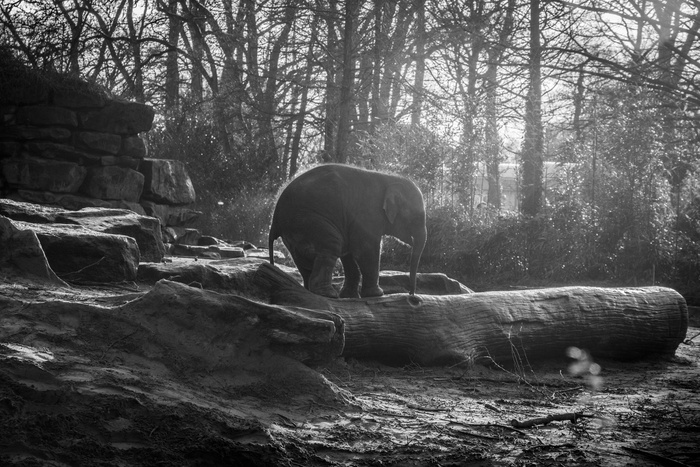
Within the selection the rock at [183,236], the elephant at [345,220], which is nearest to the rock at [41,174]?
the rock at [183,236]

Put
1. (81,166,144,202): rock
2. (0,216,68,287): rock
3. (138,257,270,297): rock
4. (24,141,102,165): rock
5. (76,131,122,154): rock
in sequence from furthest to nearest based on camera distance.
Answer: (76,131,122,154): rock < (81,166,144,202): rock < (24,141,102,165): rock < (138,257,270,297): rock < (0,216,68,287): rock

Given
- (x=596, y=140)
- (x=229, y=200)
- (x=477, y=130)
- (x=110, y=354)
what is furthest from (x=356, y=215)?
(x=229, y=200)

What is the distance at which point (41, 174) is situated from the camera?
1462cm

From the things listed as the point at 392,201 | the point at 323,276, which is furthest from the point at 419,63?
the point at 323,276

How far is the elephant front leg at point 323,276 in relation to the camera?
7.48 metres

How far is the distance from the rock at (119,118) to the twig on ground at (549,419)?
12284 millimetres

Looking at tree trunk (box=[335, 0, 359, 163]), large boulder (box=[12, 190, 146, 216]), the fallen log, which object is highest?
tree trunk (box=[335, 0, 359, 163])

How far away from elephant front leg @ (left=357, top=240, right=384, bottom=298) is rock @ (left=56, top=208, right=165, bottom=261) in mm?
2574

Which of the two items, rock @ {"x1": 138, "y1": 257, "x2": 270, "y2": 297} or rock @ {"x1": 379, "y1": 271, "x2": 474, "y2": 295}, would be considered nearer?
rock @ {"x1": 138, "y1": 257, "x2": 270, "y2": 297}

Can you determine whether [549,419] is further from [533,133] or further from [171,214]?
[533,133]

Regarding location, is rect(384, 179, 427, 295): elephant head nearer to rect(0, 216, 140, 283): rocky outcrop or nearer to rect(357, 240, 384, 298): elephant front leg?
rect(357, 240, 384, 298): elephant front leg

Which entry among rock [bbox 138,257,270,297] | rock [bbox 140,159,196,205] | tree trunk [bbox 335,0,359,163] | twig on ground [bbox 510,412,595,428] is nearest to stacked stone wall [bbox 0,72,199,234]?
rock [bbox 140,159,196,205]

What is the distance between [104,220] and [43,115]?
709 cm

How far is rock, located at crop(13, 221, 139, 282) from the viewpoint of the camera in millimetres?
6930
